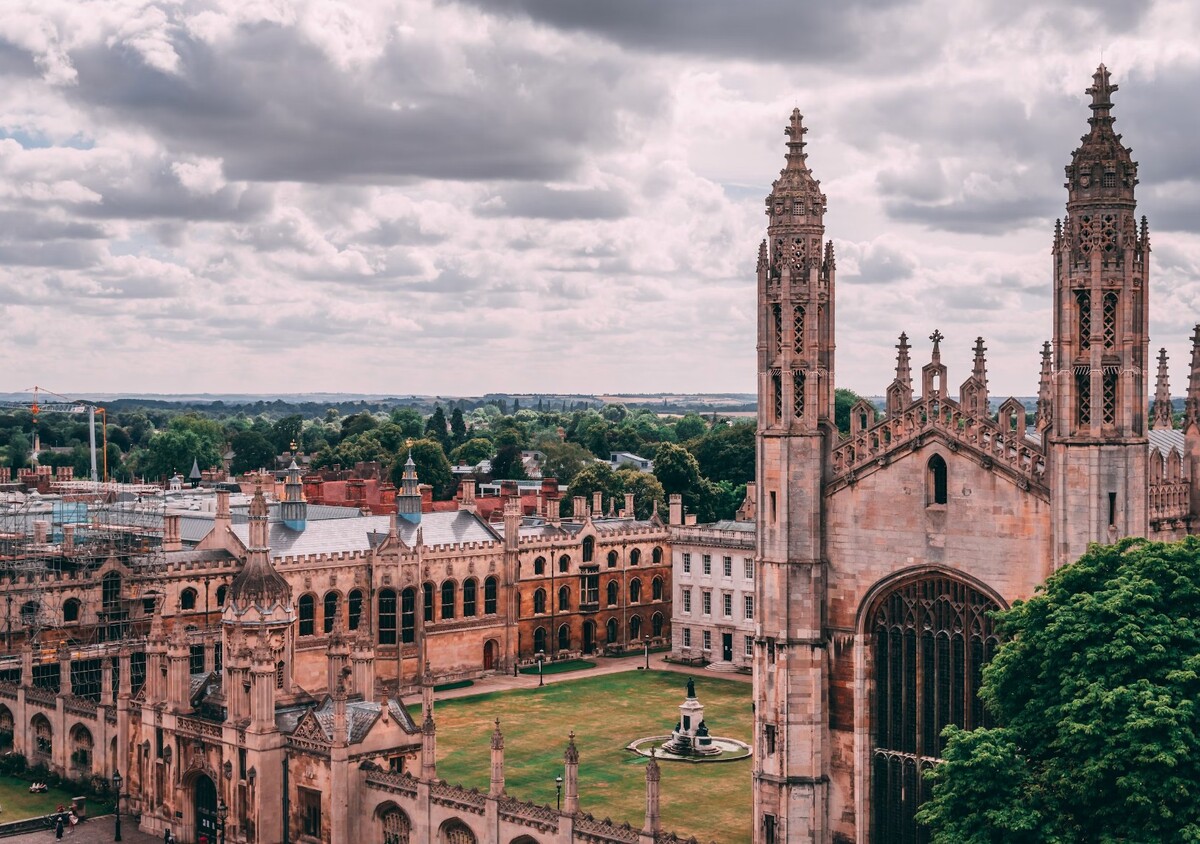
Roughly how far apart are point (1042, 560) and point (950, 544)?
276 centimetres

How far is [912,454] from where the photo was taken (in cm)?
4178

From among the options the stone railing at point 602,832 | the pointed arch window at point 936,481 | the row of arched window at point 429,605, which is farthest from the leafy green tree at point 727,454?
the stone railing at point 602,832

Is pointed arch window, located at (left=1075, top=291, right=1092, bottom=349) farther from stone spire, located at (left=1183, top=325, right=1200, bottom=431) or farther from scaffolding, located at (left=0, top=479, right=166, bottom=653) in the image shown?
scaffolding, located at (left=0, top=479, right=166, bottom=653)

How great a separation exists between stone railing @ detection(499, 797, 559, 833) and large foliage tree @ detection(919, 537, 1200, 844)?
1192 cm

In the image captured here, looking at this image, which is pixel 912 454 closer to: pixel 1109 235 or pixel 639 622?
pixel 1109 235

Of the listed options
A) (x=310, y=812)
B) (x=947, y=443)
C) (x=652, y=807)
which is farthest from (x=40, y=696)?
(x=947, y=443)

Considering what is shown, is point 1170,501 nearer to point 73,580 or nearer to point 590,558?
point 73,580

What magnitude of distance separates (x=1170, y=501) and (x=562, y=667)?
5397 centimetres

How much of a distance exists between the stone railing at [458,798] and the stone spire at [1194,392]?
2511 cm

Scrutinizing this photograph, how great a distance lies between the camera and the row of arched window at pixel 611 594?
92.1 meters

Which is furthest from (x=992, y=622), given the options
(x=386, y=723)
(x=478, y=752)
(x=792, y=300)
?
(x=478, y=752)

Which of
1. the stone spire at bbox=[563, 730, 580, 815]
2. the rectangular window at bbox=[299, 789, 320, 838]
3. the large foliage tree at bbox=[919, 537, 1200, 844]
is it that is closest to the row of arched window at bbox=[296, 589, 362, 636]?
the rectangular window at bbox=[299, 789, 320, 838]

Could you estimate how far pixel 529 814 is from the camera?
140 feet

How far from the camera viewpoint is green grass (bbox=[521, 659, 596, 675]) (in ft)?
295
